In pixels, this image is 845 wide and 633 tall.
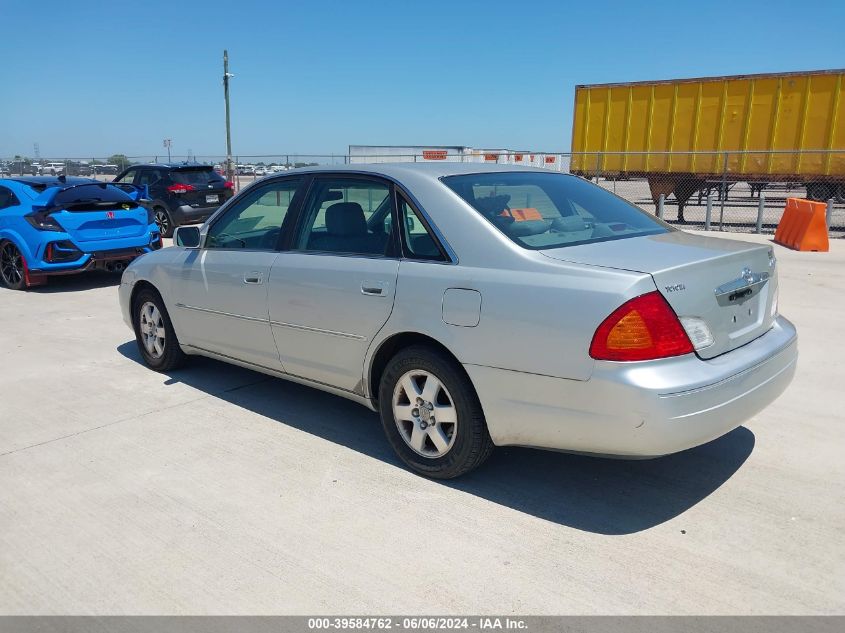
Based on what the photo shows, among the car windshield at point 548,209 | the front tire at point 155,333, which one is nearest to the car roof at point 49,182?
the front tire at point 155,333

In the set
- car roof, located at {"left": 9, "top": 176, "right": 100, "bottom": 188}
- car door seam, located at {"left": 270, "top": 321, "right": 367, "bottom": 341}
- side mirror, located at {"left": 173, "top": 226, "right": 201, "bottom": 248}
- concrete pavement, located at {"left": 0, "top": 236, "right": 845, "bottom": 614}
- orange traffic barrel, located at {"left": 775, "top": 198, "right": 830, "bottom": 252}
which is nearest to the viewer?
concrete pavement, located at {"left": 0, "top": 236, "right": 845, "bottom": 614}

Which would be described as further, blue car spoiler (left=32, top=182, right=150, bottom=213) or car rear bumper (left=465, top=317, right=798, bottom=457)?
blue car spoiler (left=32, top=182, right=150, bottom=213)

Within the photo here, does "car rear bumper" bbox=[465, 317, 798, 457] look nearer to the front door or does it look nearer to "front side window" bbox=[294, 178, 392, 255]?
"front side window" bbox=[294, 178, 392, 255]

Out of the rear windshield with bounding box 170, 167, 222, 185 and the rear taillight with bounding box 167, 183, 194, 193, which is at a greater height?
the rear windshield with bounding box 170, 167, 222, 185

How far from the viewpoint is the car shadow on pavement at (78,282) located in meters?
9.67

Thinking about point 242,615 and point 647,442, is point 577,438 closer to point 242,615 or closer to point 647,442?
point 647,442

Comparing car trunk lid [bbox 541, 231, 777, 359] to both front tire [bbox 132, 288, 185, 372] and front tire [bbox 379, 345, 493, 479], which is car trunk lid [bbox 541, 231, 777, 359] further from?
front tire [bbox 132, 288, 185, 372]

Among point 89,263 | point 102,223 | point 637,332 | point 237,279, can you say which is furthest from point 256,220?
point 102,223

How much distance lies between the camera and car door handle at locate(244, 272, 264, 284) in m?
4.45

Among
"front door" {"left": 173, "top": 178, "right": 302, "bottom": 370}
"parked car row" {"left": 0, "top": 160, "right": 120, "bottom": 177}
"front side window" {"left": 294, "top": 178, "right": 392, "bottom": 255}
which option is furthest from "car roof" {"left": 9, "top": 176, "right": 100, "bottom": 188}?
"parked car row" {"left": 0, "top": 160, "right": 120, "bottom": 177}

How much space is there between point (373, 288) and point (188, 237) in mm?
2034

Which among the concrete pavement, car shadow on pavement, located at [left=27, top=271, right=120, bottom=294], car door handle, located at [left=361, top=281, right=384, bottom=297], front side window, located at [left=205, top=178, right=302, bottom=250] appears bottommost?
car shadow on pavement, located at [left=27, top=271, right=120, bottom=294]

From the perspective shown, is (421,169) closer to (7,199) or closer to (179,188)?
(7,199)

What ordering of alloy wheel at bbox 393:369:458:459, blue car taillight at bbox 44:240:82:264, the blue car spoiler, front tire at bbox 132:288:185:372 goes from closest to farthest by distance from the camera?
alloy wheel at bbox 393:369:458:459
front tire at bbox 132:288:185:372
blue car taillight at bbox 44:240:82:264
the blue car spoiler
